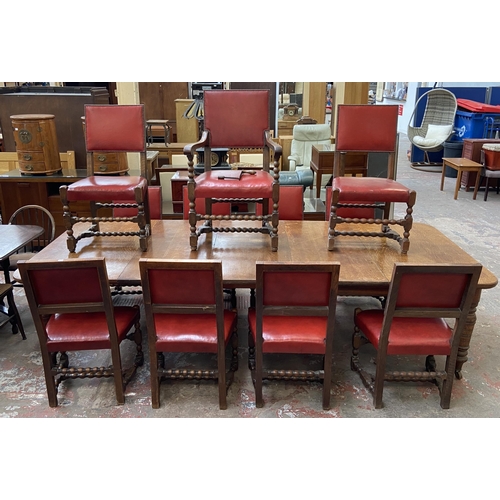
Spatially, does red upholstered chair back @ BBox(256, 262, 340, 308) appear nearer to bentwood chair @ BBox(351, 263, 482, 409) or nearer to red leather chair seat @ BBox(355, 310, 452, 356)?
bentwood chair @ BBox(351, 263, 482, 409)

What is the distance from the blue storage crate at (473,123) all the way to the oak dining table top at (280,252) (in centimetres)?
618

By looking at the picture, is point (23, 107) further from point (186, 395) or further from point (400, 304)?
point (400, 304)

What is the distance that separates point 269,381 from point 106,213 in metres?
2.75

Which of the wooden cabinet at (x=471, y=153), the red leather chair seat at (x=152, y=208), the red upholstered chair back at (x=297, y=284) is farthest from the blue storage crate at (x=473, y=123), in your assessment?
the red upholstered chair back at (x=297, y=284)

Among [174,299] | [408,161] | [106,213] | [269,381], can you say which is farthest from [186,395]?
[408,161]

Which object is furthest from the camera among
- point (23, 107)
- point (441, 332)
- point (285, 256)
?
point (23, 107)

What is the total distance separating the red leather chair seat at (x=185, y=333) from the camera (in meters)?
2.34

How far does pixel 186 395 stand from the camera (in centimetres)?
258

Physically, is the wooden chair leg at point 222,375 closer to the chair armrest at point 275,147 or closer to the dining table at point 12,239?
the chair armrest at point 275,147

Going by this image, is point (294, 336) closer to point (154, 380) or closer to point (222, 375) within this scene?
point (222, 375)

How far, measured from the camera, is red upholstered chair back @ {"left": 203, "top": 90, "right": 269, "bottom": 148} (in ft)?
10.1

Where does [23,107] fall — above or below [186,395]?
above

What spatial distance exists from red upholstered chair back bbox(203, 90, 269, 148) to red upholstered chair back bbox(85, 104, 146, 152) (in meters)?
0.45

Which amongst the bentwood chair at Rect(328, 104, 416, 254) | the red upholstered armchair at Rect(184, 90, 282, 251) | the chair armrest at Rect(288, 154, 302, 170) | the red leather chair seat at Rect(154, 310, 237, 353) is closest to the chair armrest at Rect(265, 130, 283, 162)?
the red upholstered armchair at Rect(184, 90, 282, 251)
